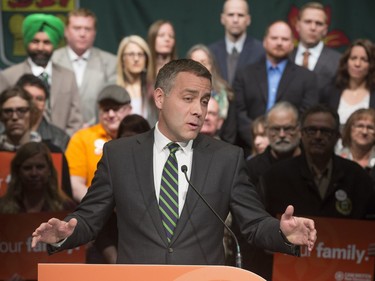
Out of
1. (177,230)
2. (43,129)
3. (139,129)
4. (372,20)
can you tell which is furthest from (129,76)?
(177,230)

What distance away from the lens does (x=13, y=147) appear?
614 centimetres

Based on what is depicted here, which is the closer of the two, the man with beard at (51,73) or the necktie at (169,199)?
the necktie at (169,199)

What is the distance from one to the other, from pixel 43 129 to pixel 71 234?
10.9 feet

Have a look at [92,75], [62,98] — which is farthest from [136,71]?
[62,98]

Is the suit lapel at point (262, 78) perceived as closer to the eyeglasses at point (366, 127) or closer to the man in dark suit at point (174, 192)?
the eyeglasses at point (366, 127)

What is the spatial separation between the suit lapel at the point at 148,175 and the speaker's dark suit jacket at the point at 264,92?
11.0 ft

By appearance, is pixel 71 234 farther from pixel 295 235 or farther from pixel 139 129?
pixel 139 129

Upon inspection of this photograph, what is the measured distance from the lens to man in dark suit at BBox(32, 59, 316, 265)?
3.47 m

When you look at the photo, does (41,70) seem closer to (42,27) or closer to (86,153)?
(42,27)

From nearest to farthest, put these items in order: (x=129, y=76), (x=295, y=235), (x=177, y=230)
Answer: (x=295, y=235)
(x=177, y=230)
(x=129, y=76)

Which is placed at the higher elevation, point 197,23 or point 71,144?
point 197,23

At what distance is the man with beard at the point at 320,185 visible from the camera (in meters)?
5.42

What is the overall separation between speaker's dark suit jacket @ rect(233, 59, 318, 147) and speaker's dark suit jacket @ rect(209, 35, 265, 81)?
1.01 ft

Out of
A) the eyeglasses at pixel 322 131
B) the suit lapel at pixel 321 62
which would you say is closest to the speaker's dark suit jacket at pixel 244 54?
the suit lapel at pixel 321 62
